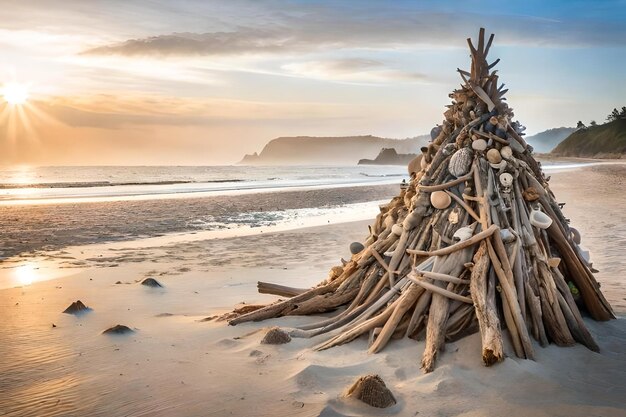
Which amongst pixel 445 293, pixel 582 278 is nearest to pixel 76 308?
pixel 445 293

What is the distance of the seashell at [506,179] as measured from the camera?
5.78 meters

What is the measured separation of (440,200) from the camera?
5.88 meters

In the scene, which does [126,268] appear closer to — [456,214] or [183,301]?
[183,301]

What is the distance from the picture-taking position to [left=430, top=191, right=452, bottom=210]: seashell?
5.88 metres

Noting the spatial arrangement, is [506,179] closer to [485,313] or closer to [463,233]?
[463,233]

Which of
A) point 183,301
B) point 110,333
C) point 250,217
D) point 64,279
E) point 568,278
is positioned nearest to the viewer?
point 568,278

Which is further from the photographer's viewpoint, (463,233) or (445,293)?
(463,233)

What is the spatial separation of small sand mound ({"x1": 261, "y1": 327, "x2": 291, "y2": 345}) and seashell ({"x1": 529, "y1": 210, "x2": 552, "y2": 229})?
2854 millimetres

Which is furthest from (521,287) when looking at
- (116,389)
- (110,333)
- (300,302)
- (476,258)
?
(110,333)

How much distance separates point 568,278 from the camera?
6266 millimetres

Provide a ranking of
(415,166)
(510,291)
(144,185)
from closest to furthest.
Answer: (510,291)
(415,166)
(144,185)

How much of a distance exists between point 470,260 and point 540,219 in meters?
0.96

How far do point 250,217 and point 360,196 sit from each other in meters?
10.9

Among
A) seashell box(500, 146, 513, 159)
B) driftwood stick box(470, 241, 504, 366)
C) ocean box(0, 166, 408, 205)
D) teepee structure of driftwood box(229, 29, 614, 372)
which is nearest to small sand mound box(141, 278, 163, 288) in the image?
teepee structure of driftwood box(229, 29, 614, 372)
